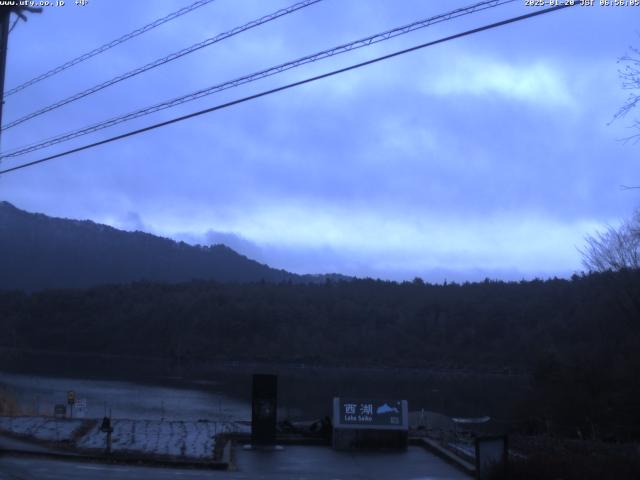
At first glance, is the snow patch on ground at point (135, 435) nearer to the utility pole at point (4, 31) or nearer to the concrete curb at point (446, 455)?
the concrete curb at point (446, 455)

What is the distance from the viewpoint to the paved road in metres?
15.1

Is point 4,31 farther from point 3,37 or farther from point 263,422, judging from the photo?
point 263,422

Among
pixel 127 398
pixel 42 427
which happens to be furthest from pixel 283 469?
pixel 127 398

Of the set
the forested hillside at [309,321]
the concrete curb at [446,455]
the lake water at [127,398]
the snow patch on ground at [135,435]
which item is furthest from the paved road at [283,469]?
the forested hillside at [309,321]

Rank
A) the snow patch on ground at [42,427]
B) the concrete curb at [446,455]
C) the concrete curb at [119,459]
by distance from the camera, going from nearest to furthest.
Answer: the concrete curb at [119,459]
the concrete curb at [446,455]
the snow patch on ground at [42,427]

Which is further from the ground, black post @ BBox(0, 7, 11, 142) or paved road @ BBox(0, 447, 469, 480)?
black post @ BBox(0, 7, 11, 142)

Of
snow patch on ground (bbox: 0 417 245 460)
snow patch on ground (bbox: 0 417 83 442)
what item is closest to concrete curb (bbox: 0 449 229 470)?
snow patch on ground (bbox: 0 417 245 460)

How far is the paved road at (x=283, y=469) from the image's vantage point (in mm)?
15102

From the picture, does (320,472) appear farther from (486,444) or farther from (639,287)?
(639,287)

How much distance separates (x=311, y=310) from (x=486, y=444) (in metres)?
124

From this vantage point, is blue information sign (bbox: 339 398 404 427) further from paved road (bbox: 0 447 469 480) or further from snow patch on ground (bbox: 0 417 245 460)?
snow patch on ground (bbox: 0 417 245 460)

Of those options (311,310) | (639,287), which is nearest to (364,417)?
(639,287)

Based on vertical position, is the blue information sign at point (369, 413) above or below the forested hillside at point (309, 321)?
below

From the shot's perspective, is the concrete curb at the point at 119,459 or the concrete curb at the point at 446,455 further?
the concrete curb at the point at 446,455
